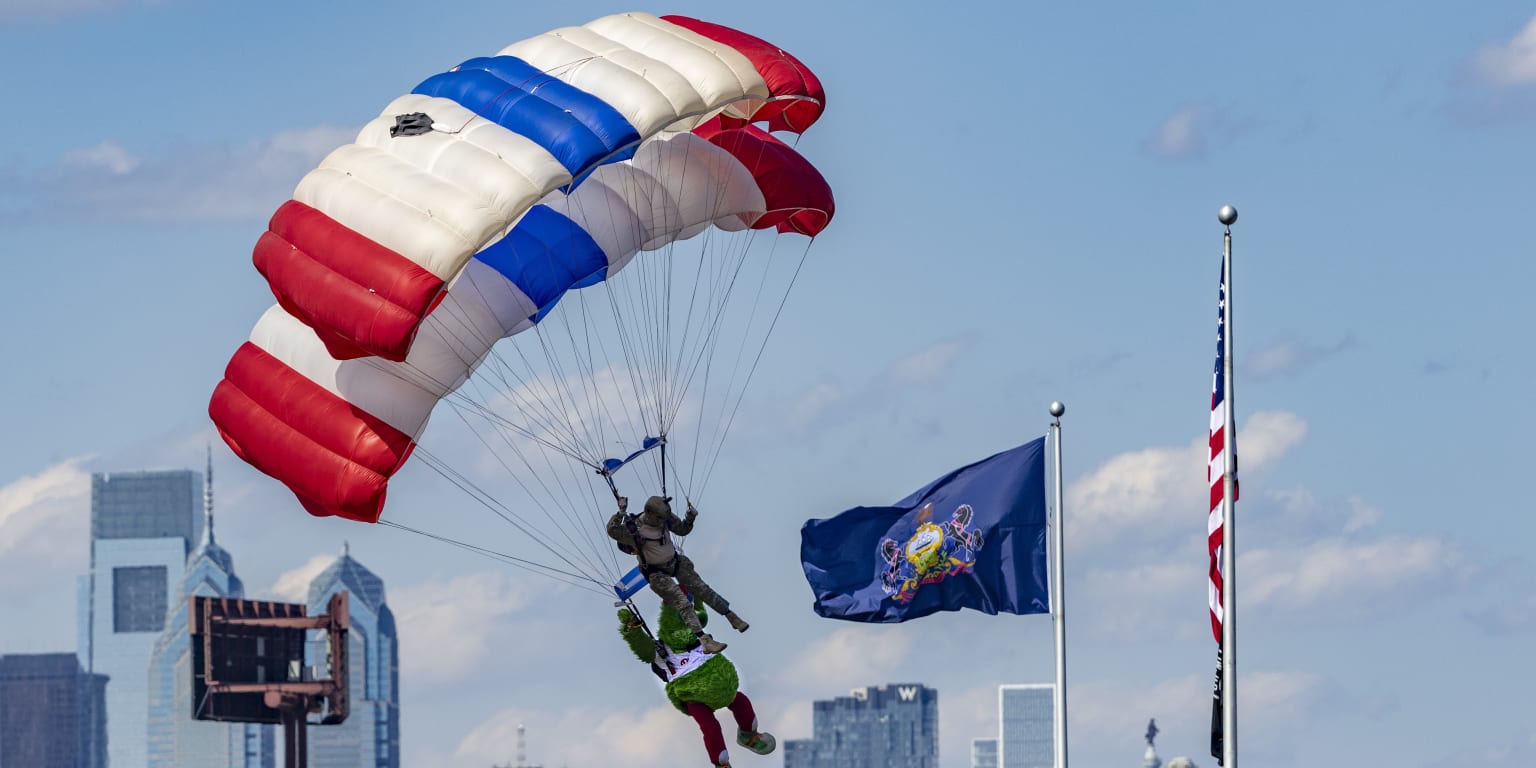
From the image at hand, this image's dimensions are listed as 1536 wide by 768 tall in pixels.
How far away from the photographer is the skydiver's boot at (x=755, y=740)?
1586 inches

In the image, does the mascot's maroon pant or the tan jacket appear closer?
the tan jacket

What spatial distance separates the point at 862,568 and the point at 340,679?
251ft

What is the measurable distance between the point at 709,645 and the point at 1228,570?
7.39 meters

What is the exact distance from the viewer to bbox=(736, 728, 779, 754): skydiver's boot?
4028 cm

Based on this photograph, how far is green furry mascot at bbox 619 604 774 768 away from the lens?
132 feet

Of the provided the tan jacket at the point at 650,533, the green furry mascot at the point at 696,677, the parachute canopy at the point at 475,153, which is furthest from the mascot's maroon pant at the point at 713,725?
the parachute canopy at the point at 475,153

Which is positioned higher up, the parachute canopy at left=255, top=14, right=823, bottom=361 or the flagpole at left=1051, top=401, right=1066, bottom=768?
the parachute canopy at left=255, top=14, right=823, bottom=361

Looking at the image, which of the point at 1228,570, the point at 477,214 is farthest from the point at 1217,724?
the point at 477,214

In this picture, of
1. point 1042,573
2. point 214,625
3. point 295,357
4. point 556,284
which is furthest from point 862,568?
point 214,625

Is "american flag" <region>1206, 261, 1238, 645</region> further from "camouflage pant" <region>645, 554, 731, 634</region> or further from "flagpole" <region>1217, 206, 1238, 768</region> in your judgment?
"camouflage pant" <region>645, 554, 731, 634</region>

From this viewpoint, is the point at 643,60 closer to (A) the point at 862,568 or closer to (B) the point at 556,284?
(B) the point at 556,284

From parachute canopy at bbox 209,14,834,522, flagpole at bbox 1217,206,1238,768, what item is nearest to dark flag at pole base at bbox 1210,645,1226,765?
flagpole at bbox 1217,206,1238,768

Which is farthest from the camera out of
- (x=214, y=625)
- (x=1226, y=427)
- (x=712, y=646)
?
(x=214, y=625)

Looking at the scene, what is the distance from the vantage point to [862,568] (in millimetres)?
42625
